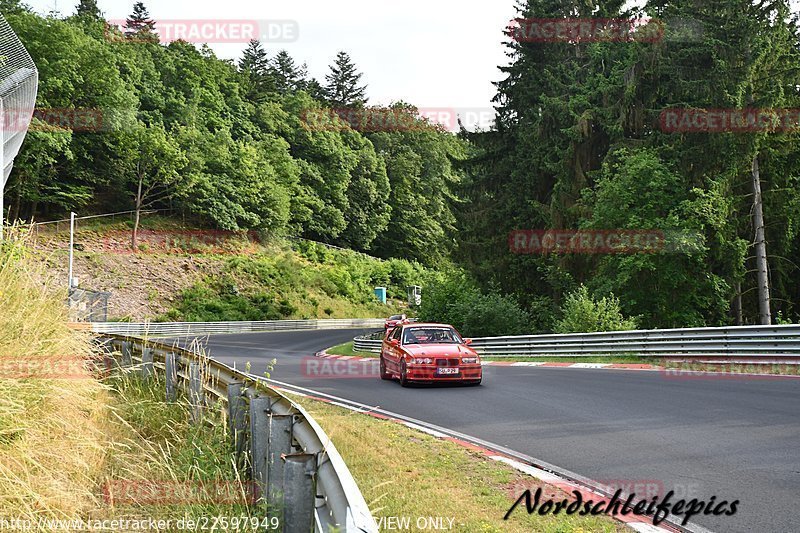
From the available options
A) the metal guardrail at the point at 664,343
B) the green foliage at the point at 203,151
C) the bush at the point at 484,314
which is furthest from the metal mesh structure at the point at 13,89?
the green foliage at the point at 203,151

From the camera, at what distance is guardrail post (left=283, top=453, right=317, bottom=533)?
13.3 feet

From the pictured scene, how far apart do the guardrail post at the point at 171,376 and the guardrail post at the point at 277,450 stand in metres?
5.12

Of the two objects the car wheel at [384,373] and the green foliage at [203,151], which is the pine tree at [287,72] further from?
the car wheel at [384,373]

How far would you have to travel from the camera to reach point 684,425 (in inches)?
400

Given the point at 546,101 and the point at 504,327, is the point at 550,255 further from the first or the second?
the point at 546,101

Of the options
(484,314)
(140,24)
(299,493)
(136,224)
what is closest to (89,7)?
(140,24)

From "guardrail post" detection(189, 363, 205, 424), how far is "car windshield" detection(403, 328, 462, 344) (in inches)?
348

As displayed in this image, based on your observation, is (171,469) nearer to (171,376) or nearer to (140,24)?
(171,376)

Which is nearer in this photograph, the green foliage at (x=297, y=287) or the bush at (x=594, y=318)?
the bush at (x=594, y=318)

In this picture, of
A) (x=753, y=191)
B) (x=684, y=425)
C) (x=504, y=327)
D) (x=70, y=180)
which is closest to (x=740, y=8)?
(x=753, y=191)

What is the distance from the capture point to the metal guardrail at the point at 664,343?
1717cm

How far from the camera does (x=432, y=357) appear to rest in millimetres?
16281

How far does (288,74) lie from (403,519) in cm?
11267

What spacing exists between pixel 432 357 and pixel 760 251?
57.7 ft
